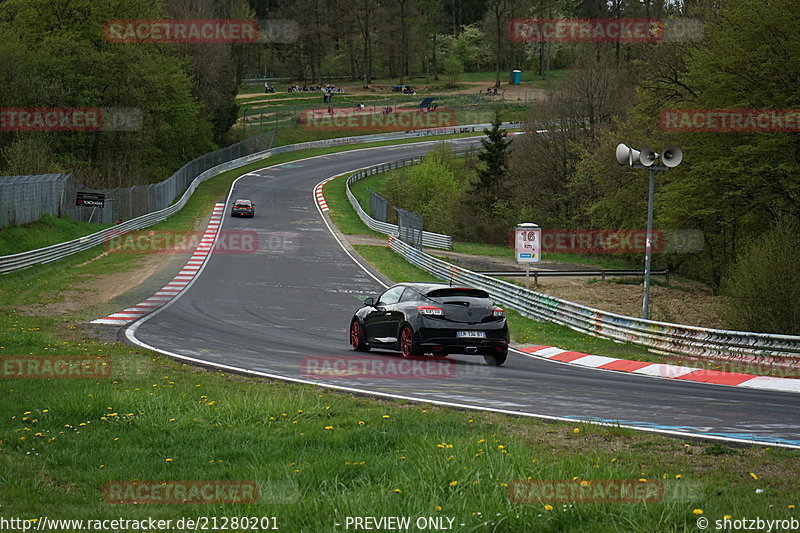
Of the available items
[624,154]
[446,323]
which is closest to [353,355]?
[446,323]

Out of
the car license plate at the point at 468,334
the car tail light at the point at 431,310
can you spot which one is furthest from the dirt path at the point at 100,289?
the car license plate at the point at 468,334

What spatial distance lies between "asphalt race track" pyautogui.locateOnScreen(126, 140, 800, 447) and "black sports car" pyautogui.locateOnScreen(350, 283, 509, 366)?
0.38m

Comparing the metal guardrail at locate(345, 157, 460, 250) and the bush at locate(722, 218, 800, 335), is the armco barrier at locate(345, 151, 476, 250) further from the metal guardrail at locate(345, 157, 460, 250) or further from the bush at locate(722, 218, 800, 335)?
the bush at locate(722, 218, 800, 335)

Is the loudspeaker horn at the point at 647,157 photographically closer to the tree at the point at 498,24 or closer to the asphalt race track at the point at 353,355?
the asphalt race track at the point at 353,355

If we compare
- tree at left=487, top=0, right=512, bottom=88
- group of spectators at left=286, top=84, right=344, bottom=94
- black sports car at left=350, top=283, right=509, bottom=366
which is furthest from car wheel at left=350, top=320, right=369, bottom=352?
tree at left=487, top=0, right=512, bottom=88

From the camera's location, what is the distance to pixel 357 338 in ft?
60.4

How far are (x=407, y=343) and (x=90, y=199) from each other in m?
33.6

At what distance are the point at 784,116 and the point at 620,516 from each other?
28.3 meters

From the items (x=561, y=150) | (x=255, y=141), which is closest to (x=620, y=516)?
(x=561, y=150)

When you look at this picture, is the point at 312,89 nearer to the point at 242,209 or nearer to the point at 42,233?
the point at 242,209

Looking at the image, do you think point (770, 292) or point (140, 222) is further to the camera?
point (140, 222)

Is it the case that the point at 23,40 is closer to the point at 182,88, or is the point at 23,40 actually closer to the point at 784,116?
the point at 182,88

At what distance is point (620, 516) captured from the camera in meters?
5.73

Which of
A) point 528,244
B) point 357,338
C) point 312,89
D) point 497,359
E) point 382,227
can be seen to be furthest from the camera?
point 312,89
